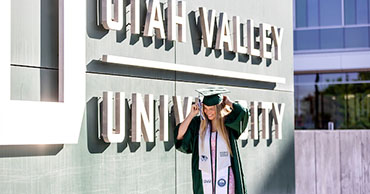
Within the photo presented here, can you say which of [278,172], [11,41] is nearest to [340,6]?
[278,172]

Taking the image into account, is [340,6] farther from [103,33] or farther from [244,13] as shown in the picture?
[103,33]

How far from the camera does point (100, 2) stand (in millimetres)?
7320

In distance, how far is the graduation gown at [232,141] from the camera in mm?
6742

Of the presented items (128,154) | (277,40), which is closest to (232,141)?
(128,154)

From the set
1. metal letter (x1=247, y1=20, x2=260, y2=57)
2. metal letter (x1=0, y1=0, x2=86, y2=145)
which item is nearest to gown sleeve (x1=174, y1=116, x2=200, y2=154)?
metal letter (x1=0, y1=0, x2=86, y2=145)

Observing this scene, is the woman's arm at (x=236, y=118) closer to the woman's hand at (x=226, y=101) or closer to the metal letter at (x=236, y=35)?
the woman's hand at (x=226, y=101)

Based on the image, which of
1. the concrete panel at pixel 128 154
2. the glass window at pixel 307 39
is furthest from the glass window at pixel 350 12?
the concrete panel at pixel 128 154

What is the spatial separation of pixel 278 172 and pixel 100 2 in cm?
453

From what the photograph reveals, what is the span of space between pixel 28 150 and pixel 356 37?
19.7 meters

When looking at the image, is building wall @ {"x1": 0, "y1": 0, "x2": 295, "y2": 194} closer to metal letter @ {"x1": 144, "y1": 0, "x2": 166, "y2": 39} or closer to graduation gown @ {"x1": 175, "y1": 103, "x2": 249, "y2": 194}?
metal letter @ {"x1": 144, "y1": 0, "x2": 166, "y2": 39}

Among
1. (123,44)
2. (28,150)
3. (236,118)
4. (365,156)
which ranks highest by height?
(123,44)

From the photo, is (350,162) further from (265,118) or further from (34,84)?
(34,84)

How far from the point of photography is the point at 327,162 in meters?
13.3

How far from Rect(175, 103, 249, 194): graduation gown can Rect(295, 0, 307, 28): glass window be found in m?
18.8
